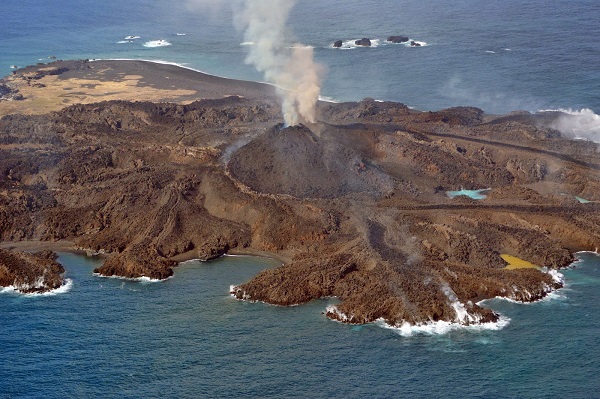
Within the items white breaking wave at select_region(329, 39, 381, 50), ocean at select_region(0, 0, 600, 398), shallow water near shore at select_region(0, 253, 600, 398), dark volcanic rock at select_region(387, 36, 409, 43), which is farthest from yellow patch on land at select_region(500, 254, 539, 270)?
dark volcanic rock at select_region(387, 36, 409, 43)

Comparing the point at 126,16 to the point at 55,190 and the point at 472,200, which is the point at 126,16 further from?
the point at 472,200

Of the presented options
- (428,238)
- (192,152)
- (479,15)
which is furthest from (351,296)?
(479,15)

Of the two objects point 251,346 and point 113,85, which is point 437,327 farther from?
point 113,85

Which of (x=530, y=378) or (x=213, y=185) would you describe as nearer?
(x=530, y=378)

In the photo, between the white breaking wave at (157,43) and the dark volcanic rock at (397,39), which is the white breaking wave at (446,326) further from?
the white breaking wave at (157,43)

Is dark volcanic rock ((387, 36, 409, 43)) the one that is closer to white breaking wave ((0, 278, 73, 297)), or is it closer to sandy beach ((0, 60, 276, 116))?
sandy beach ((0, 60, 276, 116))
